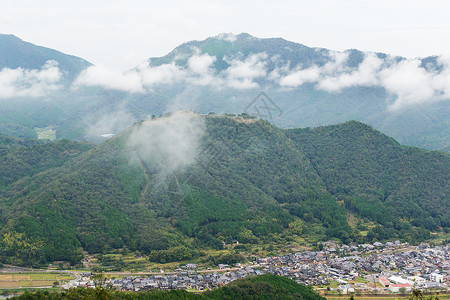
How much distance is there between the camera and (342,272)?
6144 centimetres

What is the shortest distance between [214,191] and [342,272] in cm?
3038

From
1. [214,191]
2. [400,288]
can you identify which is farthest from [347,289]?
[214,191]

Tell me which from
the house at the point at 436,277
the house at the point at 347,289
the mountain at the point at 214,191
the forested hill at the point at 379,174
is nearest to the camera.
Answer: the house at the point at 347,289

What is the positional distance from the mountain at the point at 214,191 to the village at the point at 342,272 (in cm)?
596

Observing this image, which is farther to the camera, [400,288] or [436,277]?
[436,277]

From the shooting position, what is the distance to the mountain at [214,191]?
6756 cm

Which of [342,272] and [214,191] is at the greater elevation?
[214,191]

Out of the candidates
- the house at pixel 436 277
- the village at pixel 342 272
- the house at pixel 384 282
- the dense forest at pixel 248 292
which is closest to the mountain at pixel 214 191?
the village at pixel 342 272

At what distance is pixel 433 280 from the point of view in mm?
58188

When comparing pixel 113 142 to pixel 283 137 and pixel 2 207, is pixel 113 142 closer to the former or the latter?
pixel 2 207

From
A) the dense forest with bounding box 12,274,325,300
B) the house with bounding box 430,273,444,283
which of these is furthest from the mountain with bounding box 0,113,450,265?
the dense forest with bounding box 12,274,325,300

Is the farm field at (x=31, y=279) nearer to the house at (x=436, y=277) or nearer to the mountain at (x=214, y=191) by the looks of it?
the mountain at (x=214, y=191)

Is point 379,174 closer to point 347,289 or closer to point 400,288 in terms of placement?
point 400,288

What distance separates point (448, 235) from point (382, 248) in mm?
15724
